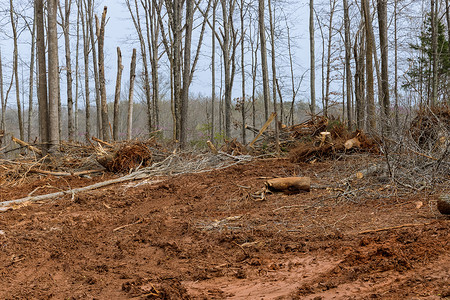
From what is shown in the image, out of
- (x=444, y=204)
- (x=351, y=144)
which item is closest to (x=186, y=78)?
(x=351, y=144)

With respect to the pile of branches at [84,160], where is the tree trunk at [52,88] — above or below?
above

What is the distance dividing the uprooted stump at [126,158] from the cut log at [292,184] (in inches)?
156

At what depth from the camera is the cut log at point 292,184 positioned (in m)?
6.17

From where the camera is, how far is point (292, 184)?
619 centimetres

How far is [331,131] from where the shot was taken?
971 centimetres

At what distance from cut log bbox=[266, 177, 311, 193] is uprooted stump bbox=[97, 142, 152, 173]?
3.95 m

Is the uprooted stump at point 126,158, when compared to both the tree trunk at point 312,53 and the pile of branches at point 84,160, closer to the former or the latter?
the pile of branches at point 84,160

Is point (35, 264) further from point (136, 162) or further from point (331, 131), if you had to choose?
point (331, 131)

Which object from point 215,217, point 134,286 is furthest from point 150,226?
point 134,286

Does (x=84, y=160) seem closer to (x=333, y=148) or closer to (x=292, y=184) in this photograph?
(x=292, y=184)

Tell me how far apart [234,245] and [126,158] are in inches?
233

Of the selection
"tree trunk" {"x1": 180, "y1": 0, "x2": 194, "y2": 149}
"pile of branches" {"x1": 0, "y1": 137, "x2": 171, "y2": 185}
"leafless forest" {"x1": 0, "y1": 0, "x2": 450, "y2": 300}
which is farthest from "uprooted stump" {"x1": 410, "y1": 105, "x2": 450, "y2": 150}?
"tree trunk" {"x1": 180, "y1": 0, "x2": 194, "y2": 149}

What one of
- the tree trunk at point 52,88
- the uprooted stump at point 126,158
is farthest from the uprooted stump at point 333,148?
the tree trunk at point 52,88

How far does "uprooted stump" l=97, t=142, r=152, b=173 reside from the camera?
9023 millimetres
